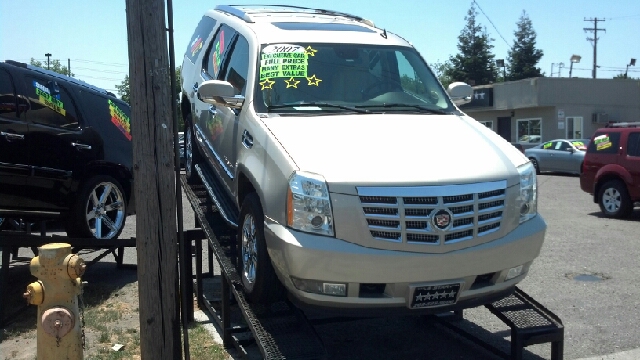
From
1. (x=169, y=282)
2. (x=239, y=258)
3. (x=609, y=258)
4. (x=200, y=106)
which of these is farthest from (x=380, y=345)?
(x=609, y=258)

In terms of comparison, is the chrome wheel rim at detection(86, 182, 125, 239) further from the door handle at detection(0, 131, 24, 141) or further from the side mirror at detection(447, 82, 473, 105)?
the side mirror at detection(447, 82, 473, 105)

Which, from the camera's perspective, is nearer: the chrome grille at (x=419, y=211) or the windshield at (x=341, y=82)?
the chrome grille at (x=419, y=211)

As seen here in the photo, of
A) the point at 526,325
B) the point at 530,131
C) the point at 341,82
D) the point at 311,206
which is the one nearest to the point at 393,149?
the point at 311,206

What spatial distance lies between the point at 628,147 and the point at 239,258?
34.5ft

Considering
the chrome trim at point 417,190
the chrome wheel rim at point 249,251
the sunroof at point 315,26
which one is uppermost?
the sunroof at point 315,26

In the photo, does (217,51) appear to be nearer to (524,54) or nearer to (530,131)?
(530,131)

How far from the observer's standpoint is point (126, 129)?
8609 mm

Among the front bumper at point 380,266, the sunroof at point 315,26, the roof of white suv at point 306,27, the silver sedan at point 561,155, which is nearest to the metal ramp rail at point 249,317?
the front bumper at point 380,266

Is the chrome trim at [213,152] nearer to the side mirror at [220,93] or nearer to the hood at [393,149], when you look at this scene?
the side mirror at [220,93]

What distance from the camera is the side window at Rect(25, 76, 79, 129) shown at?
7133mm

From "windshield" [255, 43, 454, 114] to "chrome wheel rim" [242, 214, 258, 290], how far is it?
88 centimetres

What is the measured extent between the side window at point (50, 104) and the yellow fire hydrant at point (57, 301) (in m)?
3.38

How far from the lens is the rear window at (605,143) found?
44.5ft

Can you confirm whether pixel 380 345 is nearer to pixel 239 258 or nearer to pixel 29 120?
pixel 239 258
